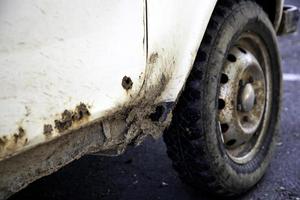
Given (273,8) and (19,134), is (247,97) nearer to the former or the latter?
(273,8)

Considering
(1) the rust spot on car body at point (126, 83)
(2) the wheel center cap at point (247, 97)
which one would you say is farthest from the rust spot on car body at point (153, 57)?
(2) the wheel center cap at point (247, 97)

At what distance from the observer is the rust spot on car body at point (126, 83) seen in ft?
5.66

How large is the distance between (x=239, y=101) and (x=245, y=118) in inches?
5.6

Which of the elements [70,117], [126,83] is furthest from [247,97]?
[70,117]

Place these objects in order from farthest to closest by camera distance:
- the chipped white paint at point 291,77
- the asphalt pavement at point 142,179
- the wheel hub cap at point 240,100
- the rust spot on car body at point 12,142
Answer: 1. the chipped white paint at point 291,77
2. the asphalt pavement at point 142,179
3. the wheel hub cap at point 240,100
4. the rust spot on car body at point 12,142

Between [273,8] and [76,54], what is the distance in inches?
64.6

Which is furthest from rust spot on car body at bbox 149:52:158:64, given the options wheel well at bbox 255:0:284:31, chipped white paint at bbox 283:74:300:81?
chipped white paint at bbox 283:74:300:81

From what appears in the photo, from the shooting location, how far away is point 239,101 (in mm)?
2486

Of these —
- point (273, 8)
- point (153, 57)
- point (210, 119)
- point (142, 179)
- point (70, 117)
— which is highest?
point (273, 8)

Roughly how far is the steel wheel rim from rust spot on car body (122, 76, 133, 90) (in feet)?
2.27

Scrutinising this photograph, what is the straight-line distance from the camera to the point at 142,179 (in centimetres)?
276

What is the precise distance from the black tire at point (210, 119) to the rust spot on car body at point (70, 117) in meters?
Answer: 0.68

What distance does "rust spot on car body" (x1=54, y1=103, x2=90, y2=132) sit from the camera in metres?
1.55

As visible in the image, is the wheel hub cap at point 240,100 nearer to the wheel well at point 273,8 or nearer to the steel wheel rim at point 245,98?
the steel wheel rim at point 245,98
